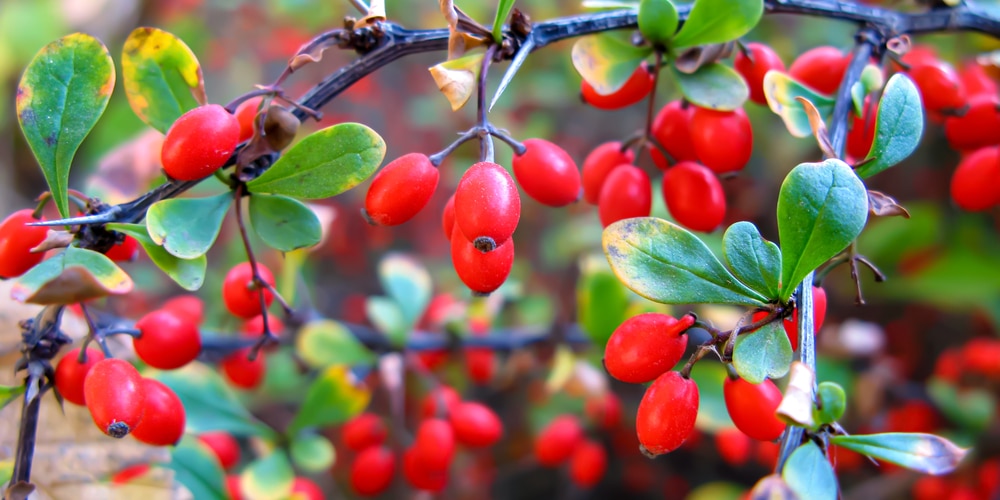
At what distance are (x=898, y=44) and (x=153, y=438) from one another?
979 mm

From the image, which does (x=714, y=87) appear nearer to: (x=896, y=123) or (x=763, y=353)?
(x=896, y=123)

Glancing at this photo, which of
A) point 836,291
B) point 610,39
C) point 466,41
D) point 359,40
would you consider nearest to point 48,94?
point 359,40

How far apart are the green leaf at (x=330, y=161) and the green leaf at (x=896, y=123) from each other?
483 millimetres

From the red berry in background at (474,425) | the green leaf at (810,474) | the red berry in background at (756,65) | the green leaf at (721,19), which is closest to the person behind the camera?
the green leaf at (810,474)

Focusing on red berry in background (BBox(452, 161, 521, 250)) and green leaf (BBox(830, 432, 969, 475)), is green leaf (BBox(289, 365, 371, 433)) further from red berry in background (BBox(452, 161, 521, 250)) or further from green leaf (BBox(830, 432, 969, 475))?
green leaf (BBox(830, 432, 969, 475))

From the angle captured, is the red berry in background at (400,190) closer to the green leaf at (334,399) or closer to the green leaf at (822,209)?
the green leaf at (822,209)

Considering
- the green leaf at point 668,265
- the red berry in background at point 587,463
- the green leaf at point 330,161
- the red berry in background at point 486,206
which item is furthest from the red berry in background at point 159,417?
the red berry in background at point 587,463

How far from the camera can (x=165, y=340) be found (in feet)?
2.70

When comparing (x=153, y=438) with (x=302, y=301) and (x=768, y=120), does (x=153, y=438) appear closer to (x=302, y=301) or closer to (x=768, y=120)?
(x=302, y=301)

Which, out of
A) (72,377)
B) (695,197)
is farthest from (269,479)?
(695,197)

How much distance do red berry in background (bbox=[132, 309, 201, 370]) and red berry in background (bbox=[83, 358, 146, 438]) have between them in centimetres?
13

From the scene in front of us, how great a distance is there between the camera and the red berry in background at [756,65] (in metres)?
0.85

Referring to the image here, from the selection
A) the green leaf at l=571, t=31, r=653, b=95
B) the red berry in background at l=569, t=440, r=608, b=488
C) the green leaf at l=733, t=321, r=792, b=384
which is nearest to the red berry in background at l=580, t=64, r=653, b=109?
the green leaf at l=571, t=31, r=653, b=95

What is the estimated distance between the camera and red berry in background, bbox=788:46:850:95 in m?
0.89
